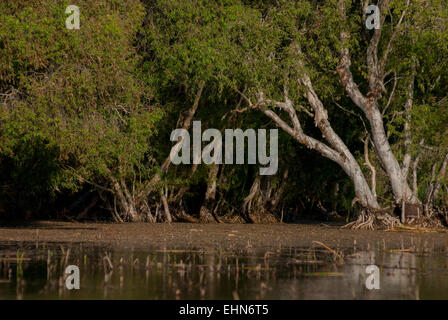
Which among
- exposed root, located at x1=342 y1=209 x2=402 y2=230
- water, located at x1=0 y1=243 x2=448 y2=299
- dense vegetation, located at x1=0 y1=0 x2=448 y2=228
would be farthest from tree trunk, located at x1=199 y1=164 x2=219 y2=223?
water, located at x1=0 y1=243 x2=448 y2=299

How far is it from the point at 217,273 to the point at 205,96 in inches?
709

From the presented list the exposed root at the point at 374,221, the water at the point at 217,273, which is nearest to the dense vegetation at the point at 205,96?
the exposed root at the point at 374,221

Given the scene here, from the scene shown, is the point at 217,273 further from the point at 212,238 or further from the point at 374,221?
the point at 374,221

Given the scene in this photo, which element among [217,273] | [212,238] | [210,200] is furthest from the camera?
[210,200]

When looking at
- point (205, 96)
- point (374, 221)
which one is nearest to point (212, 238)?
point (374, 221)

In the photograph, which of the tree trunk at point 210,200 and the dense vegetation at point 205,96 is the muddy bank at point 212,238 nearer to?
the dense vegetation at point 205,96

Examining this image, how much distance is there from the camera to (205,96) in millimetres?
30062

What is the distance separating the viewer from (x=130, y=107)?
25.2 m

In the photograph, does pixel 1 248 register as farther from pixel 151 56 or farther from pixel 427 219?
pixel 427 219

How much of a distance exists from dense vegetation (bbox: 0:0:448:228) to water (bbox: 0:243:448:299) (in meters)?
5.79

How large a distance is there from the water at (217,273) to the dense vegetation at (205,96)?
5.79m
